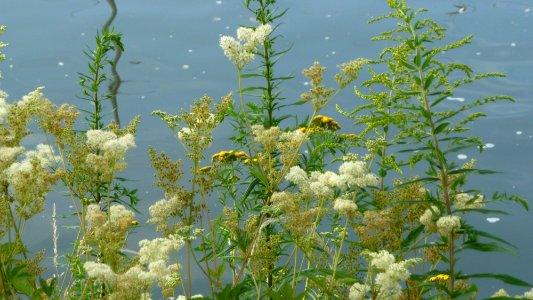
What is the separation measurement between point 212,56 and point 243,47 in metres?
2.96

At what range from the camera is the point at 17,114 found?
1752mm

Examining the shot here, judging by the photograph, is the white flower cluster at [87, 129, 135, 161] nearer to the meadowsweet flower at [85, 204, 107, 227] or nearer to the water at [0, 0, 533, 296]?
the meadowsweet flower at [85, 204, 107, 227]

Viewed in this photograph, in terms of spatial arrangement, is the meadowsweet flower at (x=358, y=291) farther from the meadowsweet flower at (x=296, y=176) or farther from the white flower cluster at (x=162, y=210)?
the white flower cluster at (x=162, y=210)

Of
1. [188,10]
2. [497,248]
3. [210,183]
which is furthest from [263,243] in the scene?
[188,10]

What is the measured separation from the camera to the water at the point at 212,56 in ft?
13.9

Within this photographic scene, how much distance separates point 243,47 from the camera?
200 cm

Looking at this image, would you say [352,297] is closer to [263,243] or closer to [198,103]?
[263,243]

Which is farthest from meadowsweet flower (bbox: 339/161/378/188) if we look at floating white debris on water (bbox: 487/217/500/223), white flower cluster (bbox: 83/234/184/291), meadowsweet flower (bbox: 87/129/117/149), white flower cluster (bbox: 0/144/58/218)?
floating white debris on water (bbox: 487/217/500/223)

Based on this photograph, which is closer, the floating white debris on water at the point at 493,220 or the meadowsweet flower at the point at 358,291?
the meadowsweet flower at the point at 358,291

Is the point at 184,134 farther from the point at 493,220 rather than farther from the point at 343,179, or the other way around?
the point at 493,220

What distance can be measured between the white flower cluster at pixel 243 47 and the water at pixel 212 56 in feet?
6.30

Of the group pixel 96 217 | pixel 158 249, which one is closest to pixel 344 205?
pixel 158 249

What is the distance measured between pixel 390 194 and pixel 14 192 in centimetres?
77

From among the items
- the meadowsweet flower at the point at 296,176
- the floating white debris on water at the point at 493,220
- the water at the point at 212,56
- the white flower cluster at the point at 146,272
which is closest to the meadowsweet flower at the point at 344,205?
the meadowsweet flower at the point at 296,176
